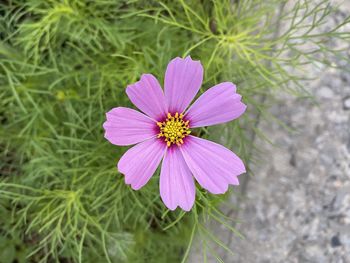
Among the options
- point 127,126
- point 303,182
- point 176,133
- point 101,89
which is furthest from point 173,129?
point 303,182

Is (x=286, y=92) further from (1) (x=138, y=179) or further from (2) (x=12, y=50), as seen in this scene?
(2) (x=12, y=50)

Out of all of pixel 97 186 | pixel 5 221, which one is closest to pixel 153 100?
pixel 97 186

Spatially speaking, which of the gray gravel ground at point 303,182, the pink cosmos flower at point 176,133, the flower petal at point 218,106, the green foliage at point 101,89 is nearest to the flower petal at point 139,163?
the pink cosmos flower at point 176,133

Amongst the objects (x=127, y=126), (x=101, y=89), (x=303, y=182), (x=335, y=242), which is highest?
(x=127, y=126)

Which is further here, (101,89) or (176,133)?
(101,89)

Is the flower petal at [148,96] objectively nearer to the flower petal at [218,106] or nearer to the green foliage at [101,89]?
the flower petal at [218,106]

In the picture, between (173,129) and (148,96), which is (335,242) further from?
(148,96)

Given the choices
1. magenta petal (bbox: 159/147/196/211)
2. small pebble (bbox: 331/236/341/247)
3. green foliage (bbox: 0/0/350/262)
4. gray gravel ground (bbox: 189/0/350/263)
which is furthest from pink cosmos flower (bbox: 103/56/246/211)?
small pebble (bbox: 331/236/341/247)
